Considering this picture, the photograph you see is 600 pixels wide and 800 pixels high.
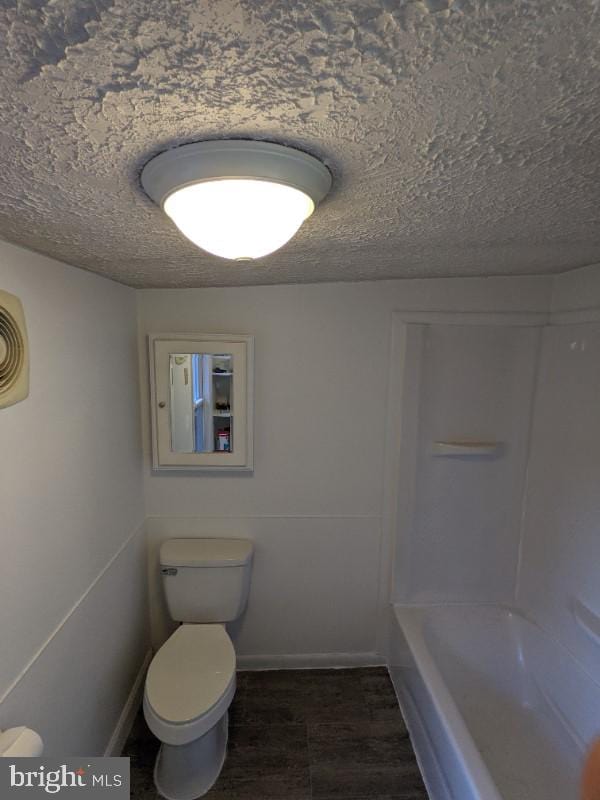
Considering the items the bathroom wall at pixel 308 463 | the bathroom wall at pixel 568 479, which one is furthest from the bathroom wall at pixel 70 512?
the bathroom wall at pixel 568 479

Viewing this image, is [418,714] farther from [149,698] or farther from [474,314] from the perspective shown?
[474,314]

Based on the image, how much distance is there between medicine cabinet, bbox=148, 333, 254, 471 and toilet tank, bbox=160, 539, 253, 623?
1.28 ft

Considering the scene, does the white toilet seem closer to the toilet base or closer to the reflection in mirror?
the toilet base

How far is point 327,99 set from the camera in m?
0.44

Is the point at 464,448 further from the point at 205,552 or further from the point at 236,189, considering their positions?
the point at 236,189

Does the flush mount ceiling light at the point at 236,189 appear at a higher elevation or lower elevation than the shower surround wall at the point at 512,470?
higher

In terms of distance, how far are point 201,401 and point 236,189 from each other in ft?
4.69

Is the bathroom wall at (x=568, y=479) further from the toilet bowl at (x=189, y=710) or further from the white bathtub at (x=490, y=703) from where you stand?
the toilet bowl at (x=189, y=710)

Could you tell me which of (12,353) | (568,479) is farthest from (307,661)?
(12,353)

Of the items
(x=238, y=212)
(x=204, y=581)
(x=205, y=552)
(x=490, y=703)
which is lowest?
(x=490, y=703)

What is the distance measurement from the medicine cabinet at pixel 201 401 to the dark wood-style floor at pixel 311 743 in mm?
1107

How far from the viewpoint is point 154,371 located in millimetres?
1865

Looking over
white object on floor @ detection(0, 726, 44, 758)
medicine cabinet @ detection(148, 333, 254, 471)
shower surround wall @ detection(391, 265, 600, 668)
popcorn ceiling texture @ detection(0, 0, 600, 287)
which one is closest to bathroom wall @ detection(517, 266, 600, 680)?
shower surround wall @ detection(391, 265, 600, 668)

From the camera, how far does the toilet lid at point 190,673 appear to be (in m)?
1.47
